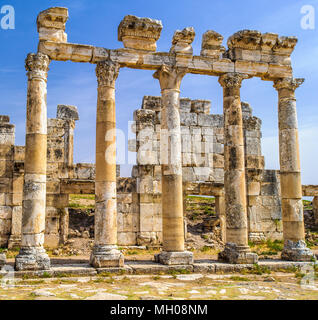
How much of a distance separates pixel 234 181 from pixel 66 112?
9587mm

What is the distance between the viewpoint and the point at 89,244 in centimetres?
1878

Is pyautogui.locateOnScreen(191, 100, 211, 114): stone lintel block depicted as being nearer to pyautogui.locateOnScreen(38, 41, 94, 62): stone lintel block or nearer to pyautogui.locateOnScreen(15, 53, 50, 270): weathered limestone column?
pyautogui.locateOnScreen(38, 41, 94, 62): stone lintel block

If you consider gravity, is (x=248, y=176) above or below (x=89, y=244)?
above

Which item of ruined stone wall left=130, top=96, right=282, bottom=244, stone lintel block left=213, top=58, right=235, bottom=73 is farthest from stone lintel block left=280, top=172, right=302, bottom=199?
ruined stone wall left=130, top=96, right=282, bottom=244

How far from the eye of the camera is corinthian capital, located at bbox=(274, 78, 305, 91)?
51.1 ft

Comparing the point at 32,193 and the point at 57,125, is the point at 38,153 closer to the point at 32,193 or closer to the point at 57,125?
the point at 32,193

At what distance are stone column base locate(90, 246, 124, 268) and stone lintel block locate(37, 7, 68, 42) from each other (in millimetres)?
7160

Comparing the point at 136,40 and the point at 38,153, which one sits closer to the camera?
the point at 38,153

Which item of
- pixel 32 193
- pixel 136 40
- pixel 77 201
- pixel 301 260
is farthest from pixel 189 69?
pixel 77 201

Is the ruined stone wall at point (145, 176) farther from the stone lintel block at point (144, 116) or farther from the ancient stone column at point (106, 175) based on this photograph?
the ancient stone column at point (106, 175)

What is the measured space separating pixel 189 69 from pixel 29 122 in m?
6.04

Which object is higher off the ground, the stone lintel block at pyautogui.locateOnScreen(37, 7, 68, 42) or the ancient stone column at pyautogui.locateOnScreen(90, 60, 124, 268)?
the stone lintel block at pyautogui.locateOnScreen(37, 7, 68, 42)

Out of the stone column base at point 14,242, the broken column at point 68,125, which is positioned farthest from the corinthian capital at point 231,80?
the stone column base at point 14,242

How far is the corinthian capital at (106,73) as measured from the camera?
13.5 meters
